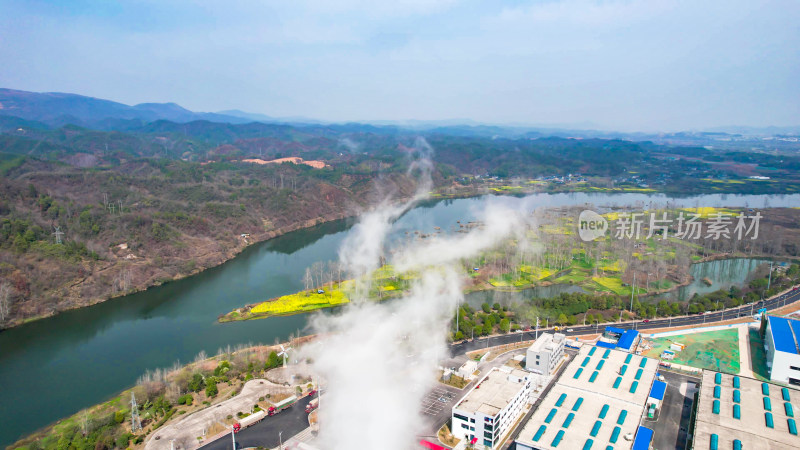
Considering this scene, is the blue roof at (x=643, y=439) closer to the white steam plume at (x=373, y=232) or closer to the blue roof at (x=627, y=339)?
the blue roof at (x=627, y=339)

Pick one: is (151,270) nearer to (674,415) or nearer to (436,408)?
(436,408)

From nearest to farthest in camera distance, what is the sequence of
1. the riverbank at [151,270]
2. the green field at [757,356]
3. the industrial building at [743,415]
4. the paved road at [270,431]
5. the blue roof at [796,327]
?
the industrial building at [743,415]
the paved road at [270,431]
the green field at [757,356]
the blue roof at [796,327]
the riverbank at [151,270]

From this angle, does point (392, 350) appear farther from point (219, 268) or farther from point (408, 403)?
point (219, 268)

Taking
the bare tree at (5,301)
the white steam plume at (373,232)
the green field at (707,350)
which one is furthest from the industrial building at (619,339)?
the bare tree at (5,301)

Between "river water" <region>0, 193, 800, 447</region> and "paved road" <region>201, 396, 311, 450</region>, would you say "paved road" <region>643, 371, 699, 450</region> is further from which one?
"river water" <region>0, 193, 800, 447</region>

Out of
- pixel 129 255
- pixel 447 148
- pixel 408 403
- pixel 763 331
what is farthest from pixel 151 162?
pixel 763 331

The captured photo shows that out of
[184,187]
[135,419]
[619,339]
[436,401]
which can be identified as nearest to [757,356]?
[619,339]
